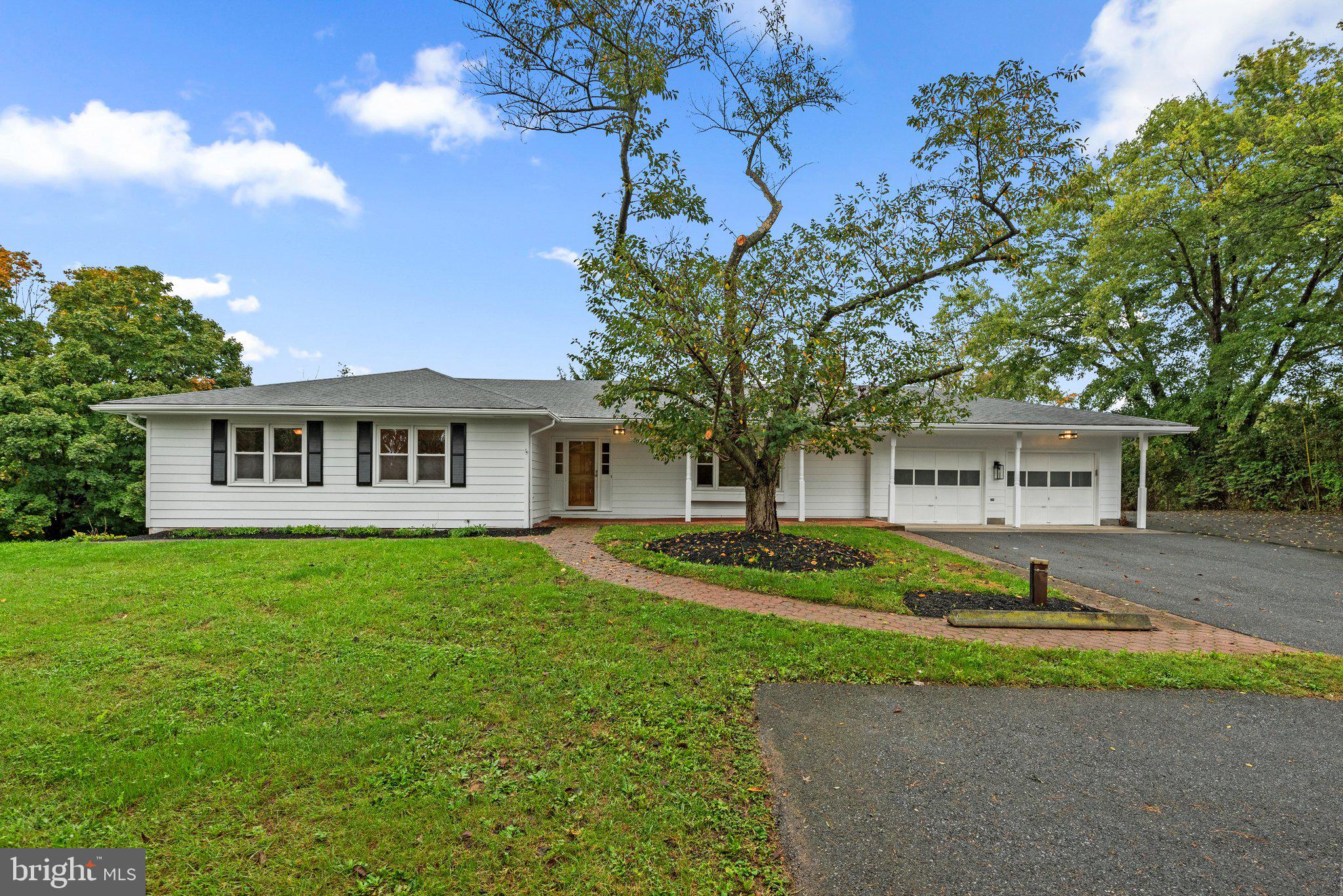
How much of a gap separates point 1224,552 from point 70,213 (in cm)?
2611

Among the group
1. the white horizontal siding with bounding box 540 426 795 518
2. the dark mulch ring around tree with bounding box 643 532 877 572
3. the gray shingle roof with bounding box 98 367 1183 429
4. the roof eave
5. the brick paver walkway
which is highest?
the gray shingle roof with bounding box 98 367 1183 429

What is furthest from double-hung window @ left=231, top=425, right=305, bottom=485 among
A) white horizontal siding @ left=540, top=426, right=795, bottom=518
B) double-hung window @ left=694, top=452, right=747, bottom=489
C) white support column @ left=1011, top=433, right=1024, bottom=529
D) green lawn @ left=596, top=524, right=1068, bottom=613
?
white support column @ left=1011, top=433, right=1024, bottom=529

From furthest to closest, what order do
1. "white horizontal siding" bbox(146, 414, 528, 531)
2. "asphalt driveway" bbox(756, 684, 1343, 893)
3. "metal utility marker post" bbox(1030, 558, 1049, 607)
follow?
"white horizontal siding" bbox(146, 414, 528, 531) < "metal utility marker post" bbox(1030, 558, 1049, 607) < "asphalt driveway" bbox(756, 684, 1343, 893)

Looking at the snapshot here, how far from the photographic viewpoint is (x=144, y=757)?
261 centimetres

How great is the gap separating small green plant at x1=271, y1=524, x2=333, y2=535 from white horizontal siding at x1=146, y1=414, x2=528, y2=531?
0.11 m

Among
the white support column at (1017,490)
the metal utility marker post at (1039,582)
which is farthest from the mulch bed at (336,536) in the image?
the white support column at (1017,490)

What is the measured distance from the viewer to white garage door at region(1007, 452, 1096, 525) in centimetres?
1322

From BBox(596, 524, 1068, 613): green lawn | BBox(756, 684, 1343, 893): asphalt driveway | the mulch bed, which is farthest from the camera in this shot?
the mulch bed

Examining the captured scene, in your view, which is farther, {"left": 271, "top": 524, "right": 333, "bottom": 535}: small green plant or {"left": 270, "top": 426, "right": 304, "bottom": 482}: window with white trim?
{"left": 270, "top": 426, "right": 304, "bottom": 482}: window with white trim

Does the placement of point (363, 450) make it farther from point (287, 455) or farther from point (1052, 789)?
point (1052, 789)

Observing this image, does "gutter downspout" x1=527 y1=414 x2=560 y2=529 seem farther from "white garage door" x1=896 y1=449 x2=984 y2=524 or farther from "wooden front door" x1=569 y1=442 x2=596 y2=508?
"white garage door" x1=896 y1=449 x2=984 y2=524

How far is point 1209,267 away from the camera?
54.3ft

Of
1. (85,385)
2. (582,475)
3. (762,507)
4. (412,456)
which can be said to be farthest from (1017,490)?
(85,385)

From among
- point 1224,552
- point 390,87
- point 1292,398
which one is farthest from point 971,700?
point 1292,398
